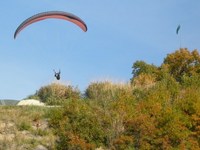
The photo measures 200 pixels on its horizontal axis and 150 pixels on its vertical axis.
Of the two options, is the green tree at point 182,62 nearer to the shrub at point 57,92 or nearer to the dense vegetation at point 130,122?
the shrub at point 57,92

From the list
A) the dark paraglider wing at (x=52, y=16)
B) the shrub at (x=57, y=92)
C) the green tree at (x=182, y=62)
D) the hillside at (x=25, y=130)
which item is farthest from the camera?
the green tree at (x=182, y=62)

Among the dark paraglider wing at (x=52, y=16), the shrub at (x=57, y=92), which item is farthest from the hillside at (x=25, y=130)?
the shrub at (x=57, y=92)

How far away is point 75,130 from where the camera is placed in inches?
771

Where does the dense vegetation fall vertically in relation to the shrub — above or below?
below

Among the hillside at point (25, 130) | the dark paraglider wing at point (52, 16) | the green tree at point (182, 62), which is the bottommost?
the hillside at point (25, 130)

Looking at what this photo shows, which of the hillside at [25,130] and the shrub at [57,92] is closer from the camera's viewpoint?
the hillside at [25,130]

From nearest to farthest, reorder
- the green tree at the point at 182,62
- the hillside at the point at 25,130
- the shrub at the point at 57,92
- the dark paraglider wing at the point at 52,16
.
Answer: the hillside at the point at 25,130, the dark paraglider wing at the point at 52,16, the shrub at the point at 57,92, the green tree at the point at 182,62

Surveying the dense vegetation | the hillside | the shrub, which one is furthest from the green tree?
the hillside

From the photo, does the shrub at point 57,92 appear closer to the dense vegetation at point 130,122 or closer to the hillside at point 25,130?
the dense vegetation at point 130,122

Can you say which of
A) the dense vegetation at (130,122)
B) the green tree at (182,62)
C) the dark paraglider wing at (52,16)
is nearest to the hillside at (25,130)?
the dense vegetation at (130,122)

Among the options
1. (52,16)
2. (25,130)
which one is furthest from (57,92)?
(25,130)

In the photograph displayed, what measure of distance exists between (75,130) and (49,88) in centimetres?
1093

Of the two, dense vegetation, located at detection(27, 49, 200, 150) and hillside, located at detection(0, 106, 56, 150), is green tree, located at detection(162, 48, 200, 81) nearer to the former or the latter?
dense vegetation, located at detection(27, 49, 200, 150)

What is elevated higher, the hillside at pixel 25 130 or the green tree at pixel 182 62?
the green tree at pixel 182 62
